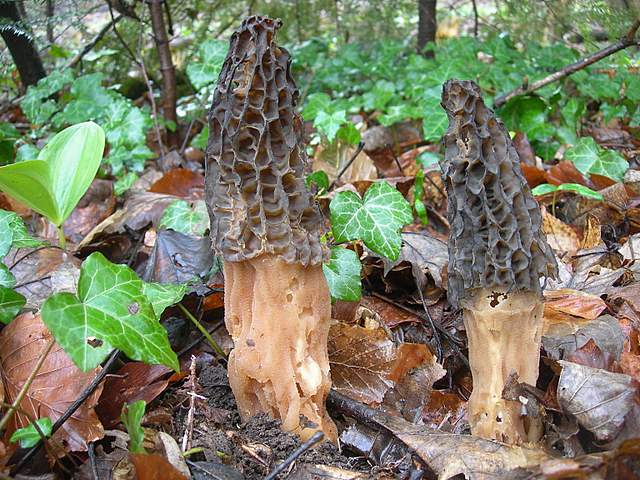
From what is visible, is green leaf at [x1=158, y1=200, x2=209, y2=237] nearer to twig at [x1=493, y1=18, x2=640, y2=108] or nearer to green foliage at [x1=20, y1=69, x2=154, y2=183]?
green foliage at [x1=20, y1=69, x2=154, y2=183]

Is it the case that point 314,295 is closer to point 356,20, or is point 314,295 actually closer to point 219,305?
point 219,305

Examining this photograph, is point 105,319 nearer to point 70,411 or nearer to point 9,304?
point 70,411

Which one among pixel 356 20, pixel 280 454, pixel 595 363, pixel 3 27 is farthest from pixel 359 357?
pixel 356 20

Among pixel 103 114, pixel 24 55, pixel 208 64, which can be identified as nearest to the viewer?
pixel 208 64

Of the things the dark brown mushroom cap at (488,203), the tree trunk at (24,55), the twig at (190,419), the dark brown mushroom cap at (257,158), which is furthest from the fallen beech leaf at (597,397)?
the tree trunk at (24,55)

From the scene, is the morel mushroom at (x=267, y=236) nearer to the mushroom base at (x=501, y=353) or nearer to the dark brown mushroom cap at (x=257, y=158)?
the dark brown mushroom cap at (x=257, y=158)

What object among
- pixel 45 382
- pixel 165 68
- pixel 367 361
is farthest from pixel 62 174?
pixel 165 68
